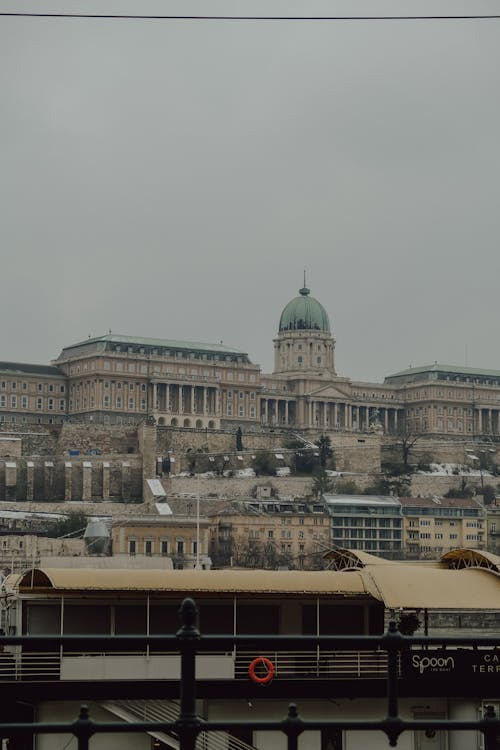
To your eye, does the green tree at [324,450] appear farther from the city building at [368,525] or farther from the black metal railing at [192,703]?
the black metal railing at [192,703]

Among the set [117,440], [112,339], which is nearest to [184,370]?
[112,339]

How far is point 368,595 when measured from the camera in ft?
87.2

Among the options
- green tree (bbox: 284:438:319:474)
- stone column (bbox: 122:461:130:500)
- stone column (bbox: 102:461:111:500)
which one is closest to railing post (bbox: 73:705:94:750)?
stone column (bbox: 102:461:111:500)

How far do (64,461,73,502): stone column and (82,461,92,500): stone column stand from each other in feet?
4.30

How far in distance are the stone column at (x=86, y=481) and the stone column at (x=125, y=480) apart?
147 inches

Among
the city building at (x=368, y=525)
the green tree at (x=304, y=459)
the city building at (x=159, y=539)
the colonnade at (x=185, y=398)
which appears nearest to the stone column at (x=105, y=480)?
the city building at (x=368, y=525)

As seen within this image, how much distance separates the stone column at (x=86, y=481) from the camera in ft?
502

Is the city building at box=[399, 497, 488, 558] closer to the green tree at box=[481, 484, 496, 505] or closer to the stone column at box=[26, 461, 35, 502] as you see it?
the green tree at box=[481, 484, 496, 505]

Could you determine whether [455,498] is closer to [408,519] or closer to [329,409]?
[408,519]

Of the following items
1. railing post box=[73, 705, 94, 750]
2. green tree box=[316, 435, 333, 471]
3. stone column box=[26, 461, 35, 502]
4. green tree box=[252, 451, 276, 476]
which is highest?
green tree box=[316, 435, 333, 471]

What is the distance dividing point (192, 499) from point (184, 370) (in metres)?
46.0

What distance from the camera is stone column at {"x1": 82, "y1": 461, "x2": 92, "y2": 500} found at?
15312 centimetres

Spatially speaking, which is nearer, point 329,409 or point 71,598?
point 71,598

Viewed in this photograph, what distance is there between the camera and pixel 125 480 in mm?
156500
